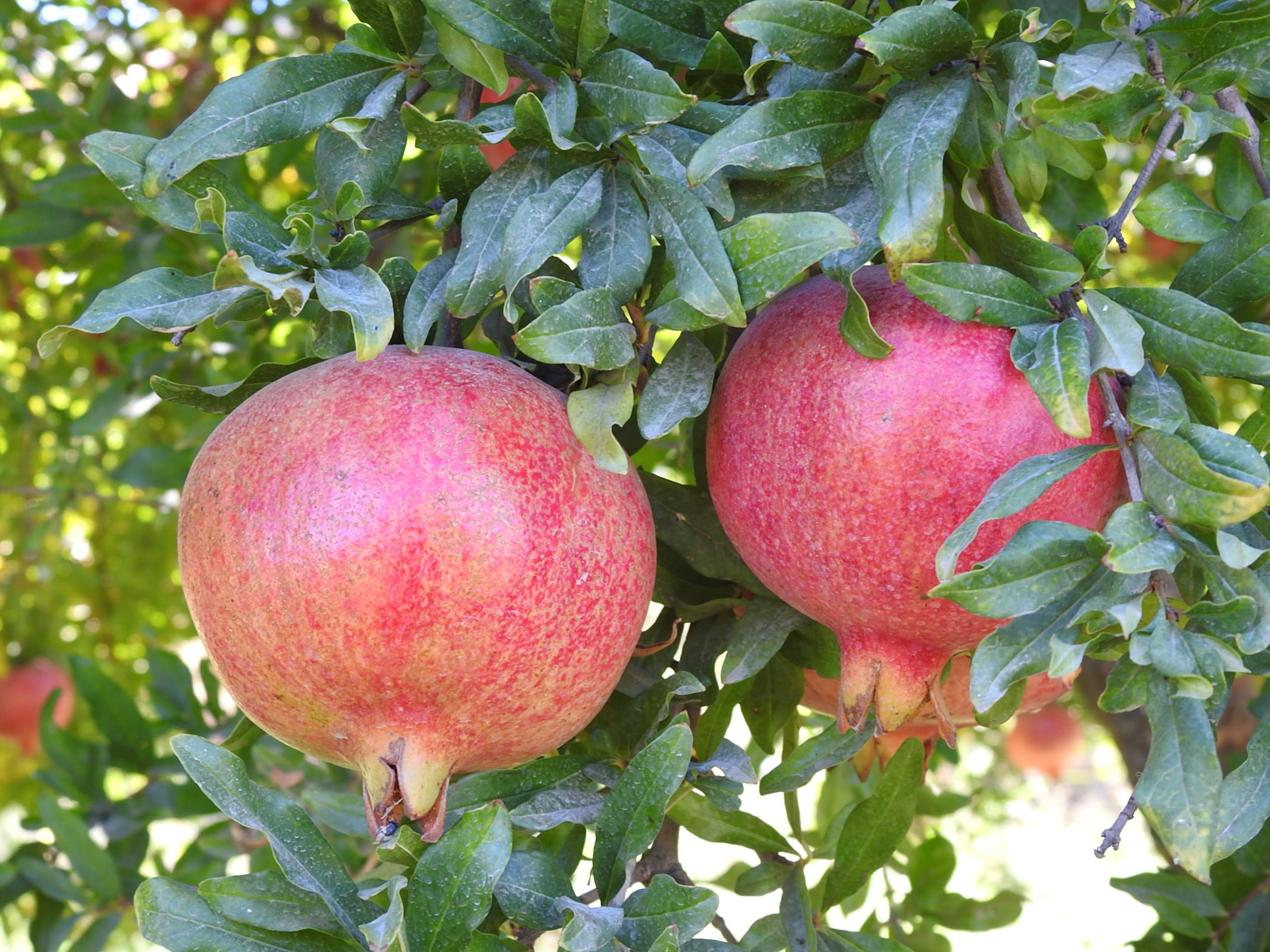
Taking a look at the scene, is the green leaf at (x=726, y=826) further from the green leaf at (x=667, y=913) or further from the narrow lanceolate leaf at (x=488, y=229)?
the narrow lanceolate leaf at (x=488, y=229)

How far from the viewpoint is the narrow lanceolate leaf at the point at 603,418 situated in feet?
2.40

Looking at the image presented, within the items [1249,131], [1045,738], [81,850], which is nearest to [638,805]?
[1249,131]

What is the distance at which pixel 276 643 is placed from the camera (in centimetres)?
71

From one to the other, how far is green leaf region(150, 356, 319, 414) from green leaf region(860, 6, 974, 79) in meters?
0.42

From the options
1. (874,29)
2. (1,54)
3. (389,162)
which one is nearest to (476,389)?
(389,162)

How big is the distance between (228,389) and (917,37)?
504 mm

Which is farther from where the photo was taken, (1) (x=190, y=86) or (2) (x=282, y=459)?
(1) (x=190, y=86)

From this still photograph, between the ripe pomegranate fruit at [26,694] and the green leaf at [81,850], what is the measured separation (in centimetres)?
127

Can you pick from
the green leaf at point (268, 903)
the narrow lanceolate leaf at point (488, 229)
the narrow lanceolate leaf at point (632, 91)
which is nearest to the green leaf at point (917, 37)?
the narrow lanceolate leaf at point (632, 91)

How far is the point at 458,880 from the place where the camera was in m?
0.72

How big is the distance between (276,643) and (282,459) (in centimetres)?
10

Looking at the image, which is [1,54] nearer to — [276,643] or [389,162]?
[389,162]

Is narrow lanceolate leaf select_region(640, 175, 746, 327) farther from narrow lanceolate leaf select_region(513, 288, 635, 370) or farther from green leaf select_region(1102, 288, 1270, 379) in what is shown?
green leaf select_region(1102, 288, 1270, 379)

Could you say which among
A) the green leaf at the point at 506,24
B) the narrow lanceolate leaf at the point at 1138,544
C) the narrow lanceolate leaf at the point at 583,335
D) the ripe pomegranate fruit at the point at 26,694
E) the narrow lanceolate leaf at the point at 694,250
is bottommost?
the ripe pomegranate fruit at the point at 26,694
